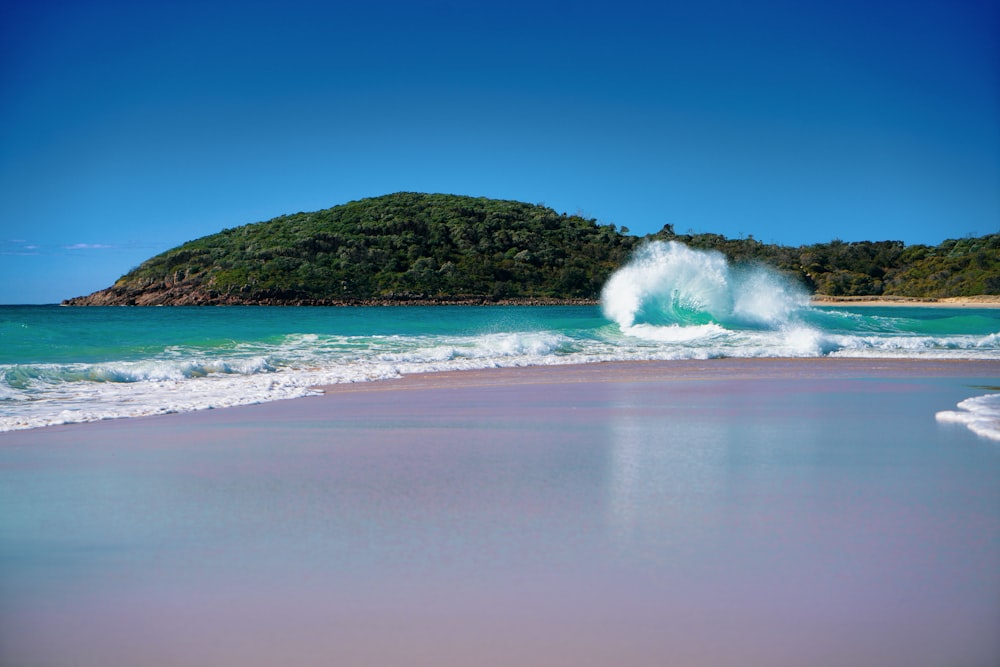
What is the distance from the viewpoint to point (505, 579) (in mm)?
3117

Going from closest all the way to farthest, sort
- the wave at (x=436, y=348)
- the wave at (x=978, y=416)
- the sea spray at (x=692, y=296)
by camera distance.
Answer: the wave at (x=978, y=416)
the wave at (x=436, y=348)
the sea spray at (x=692, y=296)

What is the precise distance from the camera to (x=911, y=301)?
73125 millimetres

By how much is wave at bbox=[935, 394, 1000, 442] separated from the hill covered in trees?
5838cm

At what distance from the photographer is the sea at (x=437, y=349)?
9.37 meters

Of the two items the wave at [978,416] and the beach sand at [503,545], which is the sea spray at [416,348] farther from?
the wave at [978,416]

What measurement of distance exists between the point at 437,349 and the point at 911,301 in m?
68.9

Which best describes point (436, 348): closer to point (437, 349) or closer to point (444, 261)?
point (437, 349)

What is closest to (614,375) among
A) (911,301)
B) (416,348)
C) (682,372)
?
(682,372)

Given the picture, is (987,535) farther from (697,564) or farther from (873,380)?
(873,380)

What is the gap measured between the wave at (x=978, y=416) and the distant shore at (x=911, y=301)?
62.9 meters

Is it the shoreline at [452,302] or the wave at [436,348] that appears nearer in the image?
the wave at [436,348]

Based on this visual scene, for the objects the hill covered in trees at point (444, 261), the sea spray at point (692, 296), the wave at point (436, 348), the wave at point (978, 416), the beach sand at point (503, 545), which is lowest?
the beach sand at point (503, 545)

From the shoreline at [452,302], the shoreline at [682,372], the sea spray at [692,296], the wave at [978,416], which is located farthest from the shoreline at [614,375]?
the shoreline at [452,302]

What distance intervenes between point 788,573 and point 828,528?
0.75 meters
